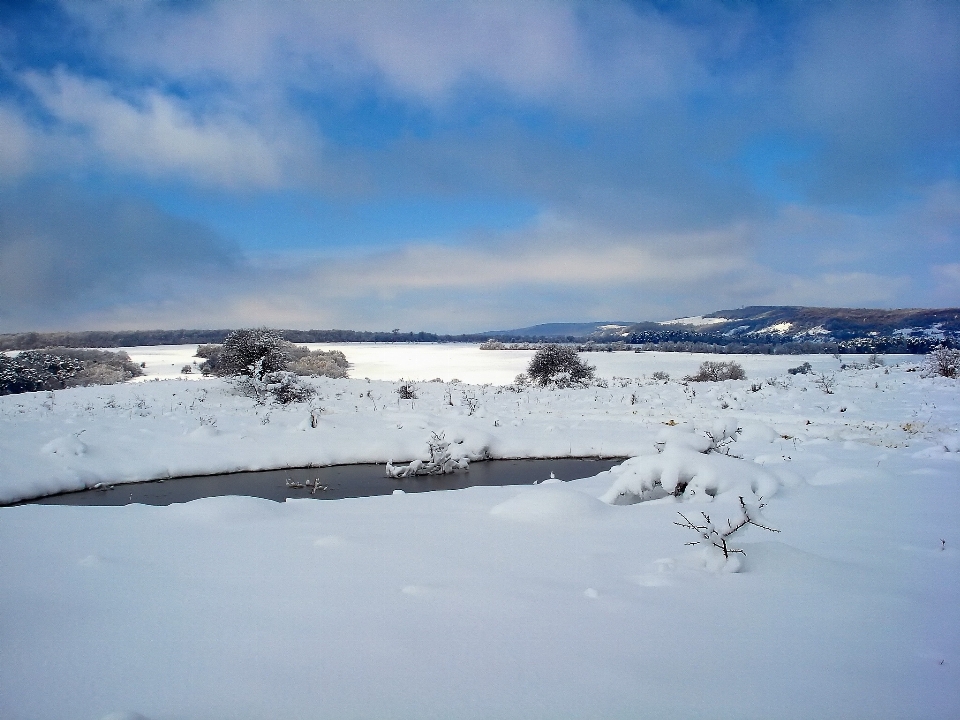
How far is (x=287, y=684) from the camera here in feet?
6.98

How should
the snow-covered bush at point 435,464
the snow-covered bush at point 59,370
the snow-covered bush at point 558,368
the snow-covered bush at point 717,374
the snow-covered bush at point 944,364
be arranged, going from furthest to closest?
the snow-covered bush at point 59,370
the snow-covered bush at point 717,374
the snow-covered bush at point 558,368
the snow-covered bush at point 944,364
the snow-covered bush at point 435,464

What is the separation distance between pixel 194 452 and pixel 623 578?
10.6 metres

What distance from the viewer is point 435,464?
437 inches

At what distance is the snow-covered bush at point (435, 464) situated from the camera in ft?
35.1

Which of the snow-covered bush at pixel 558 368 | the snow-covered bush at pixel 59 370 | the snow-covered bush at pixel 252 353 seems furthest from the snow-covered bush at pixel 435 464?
the snow-covered bush at pixel 59 370

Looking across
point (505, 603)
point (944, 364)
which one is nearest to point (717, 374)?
point (944, 364)

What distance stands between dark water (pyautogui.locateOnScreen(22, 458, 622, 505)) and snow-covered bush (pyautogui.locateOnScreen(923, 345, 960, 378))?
15.5 m

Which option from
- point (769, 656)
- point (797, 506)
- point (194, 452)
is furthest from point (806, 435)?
point (194, 452)

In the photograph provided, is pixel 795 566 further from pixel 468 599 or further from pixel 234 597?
pixel 234 597

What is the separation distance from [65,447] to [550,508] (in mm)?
10150

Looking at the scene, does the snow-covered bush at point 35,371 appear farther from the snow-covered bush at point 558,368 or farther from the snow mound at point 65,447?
the snow-covered bush at point 558,368

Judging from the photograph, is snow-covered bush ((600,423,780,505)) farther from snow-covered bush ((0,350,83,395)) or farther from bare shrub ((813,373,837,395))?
snow-covered bush ((0,350,83,395))

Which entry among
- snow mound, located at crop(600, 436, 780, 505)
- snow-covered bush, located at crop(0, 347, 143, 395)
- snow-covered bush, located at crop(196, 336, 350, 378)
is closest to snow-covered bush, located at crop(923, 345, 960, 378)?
snow mound, located at crop(600, 436, 780, 505)

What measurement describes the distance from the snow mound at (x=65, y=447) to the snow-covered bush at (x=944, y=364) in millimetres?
Answer: 25509
